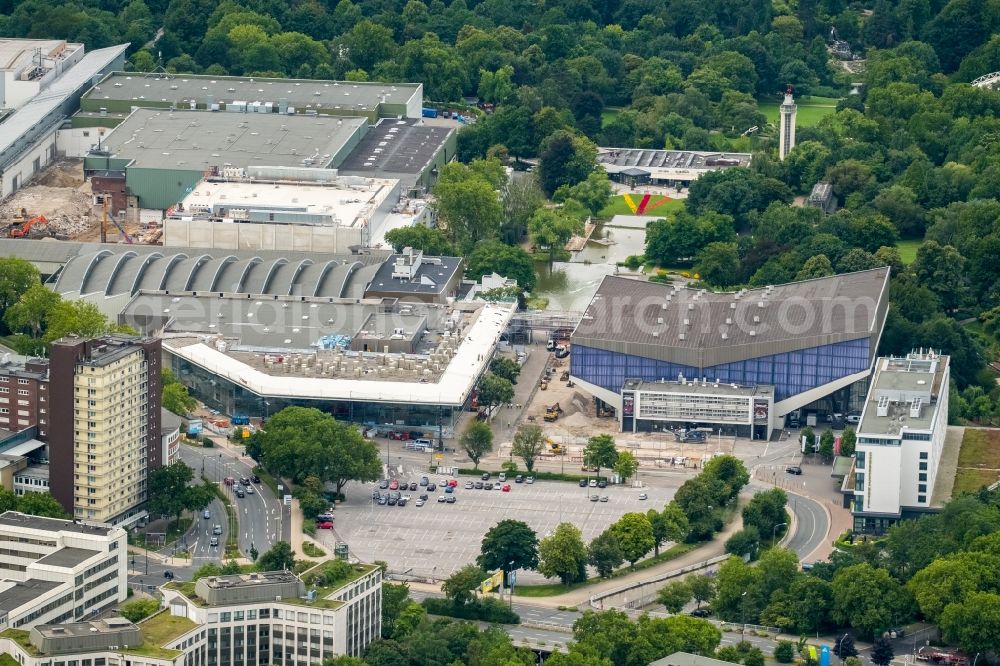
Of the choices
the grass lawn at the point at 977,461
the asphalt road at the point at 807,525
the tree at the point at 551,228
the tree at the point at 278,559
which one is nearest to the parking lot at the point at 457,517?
the tree at the point at 278,559

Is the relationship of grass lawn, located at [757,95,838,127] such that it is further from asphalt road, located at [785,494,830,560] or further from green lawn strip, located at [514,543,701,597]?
green lawn strip, located at [514,543,701,597]

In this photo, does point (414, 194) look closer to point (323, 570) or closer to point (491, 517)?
point (491, 517)

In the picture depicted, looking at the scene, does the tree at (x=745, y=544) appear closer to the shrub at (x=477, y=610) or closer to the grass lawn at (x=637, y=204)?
the shrub at (x=477, y=610)

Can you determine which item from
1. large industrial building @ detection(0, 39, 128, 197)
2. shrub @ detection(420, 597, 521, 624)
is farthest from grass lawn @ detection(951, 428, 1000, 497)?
large industrial building @ detection(0, 39, 128, 197)

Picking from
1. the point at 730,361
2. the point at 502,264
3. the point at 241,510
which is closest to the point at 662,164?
A: the point at 502,264

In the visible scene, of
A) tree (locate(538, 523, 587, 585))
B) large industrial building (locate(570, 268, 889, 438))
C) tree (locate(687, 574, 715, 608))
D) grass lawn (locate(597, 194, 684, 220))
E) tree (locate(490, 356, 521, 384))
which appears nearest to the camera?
tree (locate(687, 574, 715, 608))

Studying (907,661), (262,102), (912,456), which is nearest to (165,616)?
(907,661)
